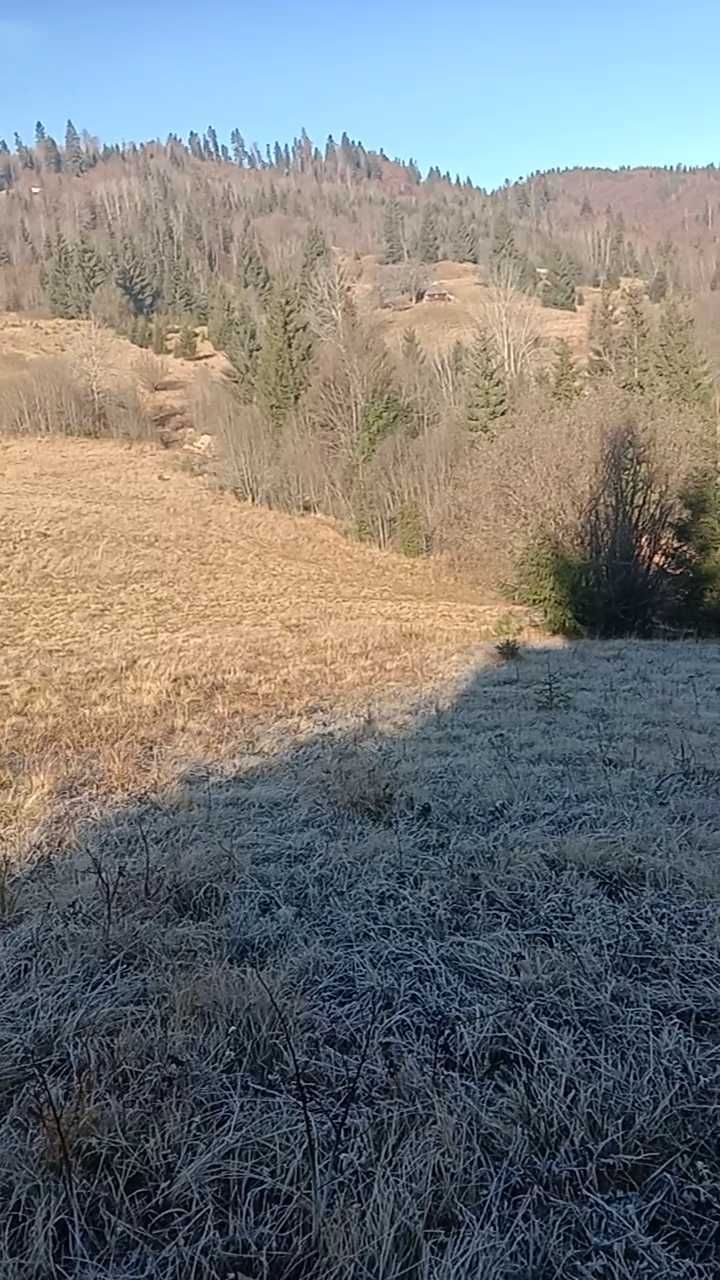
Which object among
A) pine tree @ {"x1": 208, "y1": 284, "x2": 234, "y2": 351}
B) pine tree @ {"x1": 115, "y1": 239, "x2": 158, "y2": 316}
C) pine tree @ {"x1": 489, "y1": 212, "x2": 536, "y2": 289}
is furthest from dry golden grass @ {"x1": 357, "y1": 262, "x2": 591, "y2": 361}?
pine tree @ {"x1": 115, "y1": 239, "x2": 158, "y2": 316}

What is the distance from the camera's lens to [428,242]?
3585 inches

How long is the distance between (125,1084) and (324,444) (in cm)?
3076

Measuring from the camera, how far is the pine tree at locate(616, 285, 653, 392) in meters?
35.1

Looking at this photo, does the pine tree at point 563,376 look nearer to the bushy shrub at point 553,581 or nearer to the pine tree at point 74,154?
the bushy shrub at point 553,581

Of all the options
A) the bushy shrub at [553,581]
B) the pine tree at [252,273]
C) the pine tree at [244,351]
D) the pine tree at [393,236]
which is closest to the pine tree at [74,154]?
the pine tree at [393,236]

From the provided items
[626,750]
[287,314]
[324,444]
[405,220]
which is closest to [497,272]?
[287,314]

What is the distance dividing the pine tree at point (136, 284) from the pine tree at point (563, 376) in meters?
45.4

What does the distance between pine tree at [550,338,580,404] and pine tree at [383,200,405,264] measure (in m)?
64.2

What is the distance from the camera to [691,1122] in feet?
7.04

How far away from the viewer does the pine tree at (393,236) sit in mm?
92075

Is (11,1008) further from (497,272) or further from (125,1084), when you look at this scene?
(497,272)

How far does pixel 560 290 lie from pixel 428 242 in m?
26.8

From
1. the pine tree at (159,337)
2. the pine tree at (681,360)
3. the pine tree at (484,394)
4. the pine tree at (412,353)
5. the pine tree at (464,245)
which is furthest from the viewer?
the pine tree at (464,245)

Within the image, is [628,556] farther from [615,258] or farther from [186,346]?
[615,258]
